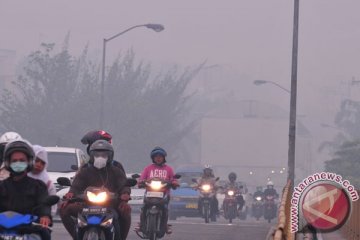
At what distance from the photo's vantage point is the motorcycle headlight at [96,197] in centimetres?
1409

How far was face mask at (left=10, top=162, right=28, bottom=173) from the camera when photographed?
1016 cm

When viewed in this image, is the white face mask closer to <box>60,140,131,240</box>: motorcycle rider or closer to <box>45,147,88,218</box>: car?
<box>60,140,131,240</box>: motorcycle rider

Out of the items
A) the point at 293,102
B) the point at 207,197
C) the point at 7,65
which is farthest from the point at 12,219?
the point at 7,65

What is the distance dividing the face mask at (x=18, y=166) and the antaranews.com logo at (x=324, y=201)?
271 centimetres

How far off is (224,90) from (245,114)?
50276mm

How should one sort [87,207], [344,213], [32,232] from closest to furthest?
1. [32,232]
2. [344,213]
3. [87,207]

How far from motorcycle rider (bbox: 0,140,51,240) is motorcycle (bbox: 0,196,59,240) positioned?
0.03 m

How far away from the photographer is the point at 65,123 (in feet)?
243

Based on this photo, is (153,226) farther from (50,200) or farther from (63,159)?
(63,159)

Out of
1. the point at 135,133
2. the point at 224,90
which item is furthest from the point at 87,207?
the point at 224,90

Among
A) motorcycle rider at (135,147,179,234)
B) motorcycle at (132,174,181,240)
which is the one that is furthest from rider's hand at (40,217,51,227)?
motorcycle rider at (135,147,179,234)

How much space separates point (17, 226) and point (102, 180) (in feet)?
16.1

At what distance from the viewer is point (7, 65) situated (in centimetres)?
15825

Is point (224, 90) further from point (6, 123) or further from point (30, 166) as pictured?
point (30, 166)
